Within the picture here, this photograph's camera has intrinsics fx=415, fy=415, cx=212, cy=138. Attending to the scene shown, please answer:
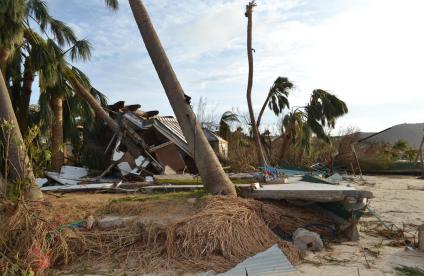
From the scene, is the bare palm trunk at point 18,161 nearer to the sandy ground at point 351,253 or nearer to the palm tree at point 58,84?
the sandy ground at point 351,253

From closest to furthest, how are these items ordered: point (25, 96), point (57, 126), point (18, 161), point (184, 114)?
point (18, 161) < point (184, 114) < point (25, 96) < point (57, 126)

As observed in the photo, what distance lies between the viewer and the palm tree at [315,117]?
20.9 metres

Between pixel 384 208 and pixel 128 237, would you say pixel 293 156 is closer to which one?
pixel 384 208

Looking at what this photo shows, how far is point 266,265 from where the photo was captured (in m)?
5.10

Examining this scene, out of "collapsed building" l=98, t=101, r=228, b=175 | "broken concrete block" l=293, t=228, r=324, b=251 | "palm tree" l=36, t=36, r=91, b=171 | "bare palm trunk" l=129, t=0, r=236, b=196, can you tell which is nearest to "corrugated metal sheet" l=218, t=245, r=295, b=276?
"broken concrete block" l=293, t=228, r=324, b=251

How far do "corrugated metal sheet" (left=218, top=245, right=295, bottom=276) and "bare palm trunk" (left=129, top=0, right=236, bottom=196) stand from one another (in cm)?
169

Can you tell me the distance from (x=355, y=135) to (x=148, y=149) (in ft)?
52.3

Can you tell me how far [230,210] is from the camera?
19.6 feet

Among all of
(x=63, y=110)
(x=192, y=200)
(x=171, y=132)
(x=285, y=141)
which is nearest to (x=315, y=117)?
(x=285, y=141)

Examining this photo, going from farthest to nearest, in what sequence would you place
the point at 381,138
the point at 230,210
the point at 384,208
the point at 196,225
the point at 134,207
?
the point at 381,138 → the point at 384,208 → the point at 134,207 → the point at 230,210 → the point at 196,225

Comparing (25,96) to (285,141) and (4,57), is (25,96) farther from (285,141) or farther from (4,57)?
(285,141)

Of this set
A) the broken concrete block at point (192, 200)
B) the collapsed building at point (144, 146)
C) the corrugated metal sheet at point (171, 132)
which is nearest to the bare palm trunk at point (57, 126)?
the collapsed building at point (144, 146)

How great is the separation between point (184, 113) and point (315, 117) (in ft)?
50.0

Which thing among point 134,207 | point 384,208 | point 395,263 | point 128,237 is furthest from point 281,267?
point 384,208
